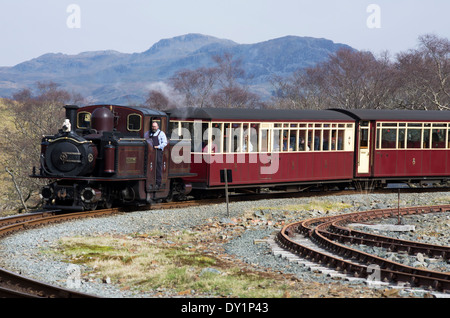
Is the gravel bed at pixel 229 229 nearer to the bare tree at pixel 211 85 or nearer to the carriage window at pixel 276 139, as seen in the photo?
the carriage window at pixel 276 139

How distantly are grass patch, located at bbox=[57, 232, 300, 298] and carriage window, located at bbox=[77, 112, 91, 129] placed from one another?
15.6 feet

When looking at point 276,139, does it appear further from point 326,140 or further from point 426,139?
point 426,139

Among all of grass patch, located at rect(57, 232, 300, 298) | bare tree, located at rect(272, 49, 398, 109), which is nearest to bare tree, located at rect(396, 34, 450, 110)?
bare tree, located at rect(272, 49, 398, 109)

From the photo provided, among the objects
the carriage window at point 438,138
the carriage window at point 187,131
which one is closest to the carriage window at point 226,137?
the carriage window at point 187,131

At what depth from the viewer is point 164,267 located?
1033 cm

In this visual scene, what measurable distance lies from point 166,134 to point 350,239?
671 centimetres

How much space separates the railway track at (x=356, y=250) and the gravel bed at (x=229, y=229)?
0.51m

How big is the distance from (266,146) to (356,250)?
997 centimetres

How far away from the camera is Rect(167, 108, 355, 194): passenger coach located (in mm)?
19984

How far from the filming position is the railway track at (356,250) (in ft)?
31.8

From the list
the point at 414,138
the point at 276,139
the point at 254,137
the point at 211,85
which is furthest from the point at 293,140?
the point at 211,85

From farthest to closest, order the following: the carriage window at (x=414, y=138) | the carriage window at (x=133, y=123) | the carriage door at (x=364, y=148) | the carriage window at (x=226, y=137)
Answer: the carriage window at (x=414, y=138), the carriage door at (x=364, y=148), the carriage window at (x=226, y=137), the carriage window at (x=133, y=123)

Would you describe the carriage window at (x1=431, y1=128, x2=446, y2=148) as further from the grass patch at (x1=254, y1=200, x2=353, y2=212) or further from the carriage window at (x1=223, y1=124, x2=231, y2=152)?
the carriage window at (x1=223, y1=124, x2=231, y2=152)
